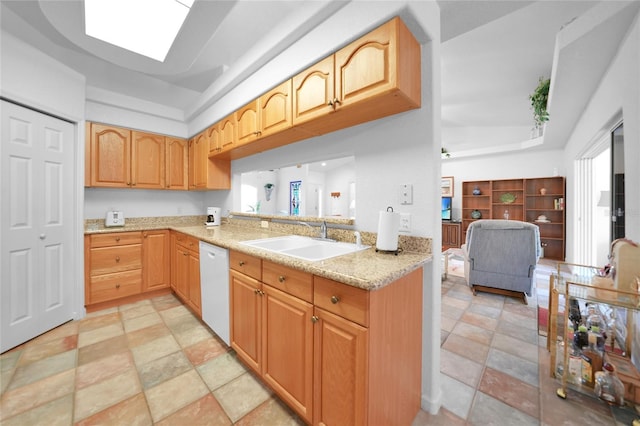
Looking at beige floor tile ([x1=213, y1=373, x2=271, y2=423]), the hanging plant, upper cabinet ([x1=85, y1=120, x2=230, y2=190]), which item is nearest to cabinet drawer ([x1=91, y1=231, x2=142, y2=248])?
upper cabinet ([x1=85, y1=120, x2=230, y2=190])

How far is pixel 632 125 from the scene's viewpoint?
5.66ft

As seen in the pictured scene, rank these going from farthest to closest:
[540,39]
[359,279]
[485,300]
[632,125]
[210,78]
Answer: [485,300], [210,78], [540,39], [632,125], [359,279]

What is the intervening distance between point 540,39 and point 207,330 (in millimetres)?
4219

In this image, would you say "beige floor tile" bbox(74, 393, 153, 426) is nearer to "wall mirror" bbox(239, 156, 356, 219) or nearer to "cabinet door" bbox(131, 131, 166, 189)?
"wall mirror" bbox(239, 156, 356, 219)

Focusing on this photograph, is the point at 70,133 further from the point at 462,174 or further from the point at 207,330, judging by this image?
the point at 462,174

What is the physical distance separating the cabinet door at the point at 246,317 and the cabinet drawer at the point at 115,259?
6.19 feet

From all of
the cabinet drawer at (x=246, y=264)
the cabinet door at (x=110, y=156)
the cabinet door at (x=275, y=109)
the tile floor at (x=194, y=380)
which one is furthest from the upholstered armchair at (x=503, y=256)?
the cabinet door at (x=110, y=156)

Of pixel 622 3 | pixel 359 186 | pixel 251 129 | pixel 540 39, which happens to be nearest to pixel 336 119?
pixel 359 186

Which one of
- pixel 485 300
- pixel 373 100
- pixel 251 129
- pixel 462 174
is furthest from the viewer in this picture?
pixel 462 174

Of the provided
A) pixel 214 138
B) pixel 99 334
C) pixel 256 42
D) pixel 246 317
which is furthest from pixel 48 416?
pixel 256 42

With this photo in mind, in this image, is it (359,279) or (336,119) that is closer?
(359,279)

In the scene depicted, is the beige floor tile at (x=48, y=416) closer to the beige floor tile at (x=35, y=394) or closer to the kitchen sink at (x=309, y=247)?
the beige floor tile at (x=35, y=394)

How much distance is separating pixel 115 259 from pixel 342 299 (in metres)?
2.96

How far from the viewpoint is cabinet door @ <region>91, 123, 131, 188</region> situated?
9.20 ft
